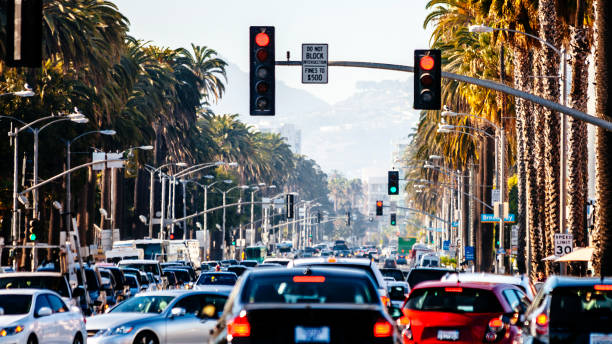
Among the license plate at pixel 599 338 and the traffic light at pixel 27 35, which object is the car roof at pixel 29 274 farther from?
the license plate at pixel 599 338

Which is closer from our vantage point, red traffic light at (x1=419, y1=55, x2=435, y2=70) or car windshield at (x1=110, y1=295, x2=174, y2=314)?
car windshield at (x1=110, y1=295, x2=174, y2=314)

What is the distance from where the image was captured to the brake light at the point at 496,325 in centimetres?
1783

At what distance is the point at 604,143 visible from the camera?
95.8ft

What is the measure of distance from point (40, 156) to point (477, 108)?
2459 centimetres

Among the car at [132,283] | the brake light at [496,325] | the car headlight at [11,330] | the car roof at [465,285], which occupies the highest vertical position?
the car roof at [465,285]

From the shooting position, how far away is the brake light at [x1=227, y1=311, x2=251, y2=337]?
12344mm

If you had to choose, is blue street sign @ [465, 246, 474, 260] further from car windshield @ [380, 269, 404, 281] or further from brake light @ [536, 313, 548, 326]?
brake light @ [536, 313, 548, 326]

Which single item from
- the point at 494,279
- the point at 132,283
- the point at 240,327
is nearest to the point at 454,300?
the point at 494,279

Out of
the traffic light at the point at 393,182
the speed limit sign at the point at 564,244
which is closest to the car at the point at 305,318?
the speed limit sign at the point at 564,244

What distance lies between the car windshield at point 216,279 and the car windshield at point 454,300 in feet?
67.1

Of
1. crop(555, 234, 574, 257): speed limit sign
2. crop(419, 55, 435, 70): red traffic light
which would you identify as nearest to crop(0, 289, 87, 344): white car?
crop(419, 55, 435, 70): red traffic light

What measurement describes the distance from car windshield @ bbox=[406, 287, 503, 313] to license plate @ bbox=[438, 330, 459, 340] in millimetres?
328

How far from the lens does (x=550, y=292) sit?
47.8 feet

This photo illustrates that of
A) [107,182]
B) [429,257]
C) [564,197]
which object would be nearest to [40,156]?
[107,182]
